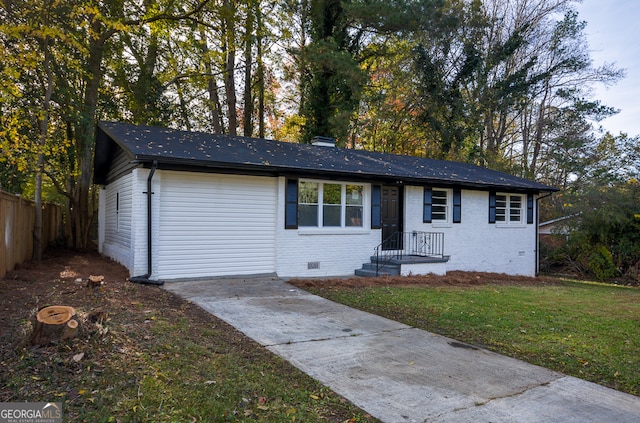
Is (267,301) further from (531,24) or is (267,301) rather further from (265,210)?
(531,24)

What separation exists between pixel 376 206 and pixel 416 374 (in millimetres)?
7965

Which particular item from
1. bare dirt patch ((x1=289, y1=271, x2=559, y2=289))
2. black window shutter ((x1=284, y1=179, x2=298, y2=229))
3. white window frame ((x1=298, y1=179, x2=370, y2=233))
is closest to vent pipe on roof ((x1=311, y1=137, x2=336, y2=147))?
white window frame ((x1=298, y1=179, x2=370, y2=233))

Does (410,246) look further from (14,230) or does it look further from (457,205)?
(14,230)

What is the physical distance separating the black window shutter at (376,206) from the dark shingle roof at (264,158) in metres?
0.38

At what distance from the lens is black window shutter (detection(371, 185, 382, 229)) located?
11.7 m

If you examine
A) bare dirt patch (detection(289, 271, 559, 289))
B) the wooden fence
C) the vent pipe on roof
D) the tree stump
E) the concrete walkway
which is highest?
the vent pipe on roof

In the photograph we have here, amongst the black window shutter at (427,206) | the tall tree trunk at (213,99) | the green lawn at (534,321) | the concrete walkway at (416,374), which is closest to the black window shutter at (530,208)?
the black window shutter at (427,206)

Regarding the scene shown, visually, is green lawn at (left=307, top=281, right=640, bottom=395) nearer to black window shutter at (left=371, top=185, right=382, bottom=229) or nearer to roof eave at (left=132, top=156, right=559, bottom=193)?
black window shutter at (left=371, top=185, right=382, bottom=229)

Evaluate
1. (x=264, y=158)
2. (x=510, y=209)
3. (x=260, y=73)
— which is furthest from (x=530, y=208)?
(x=260, y=73)

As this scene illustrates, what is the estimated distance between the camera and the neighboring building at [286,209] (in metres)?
9.06

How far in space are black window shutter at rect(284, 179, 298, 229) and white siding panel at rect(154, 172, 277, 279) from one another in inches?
11.7

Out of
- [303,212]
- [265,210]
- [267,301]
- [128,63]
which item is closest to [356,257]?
[303,212]

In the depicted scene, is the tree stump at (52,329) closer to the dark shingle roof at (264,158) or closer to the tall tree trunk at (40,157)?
the dark shingle roof at (264,158)

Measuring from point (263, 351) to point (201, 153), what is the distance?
597 centimetres
